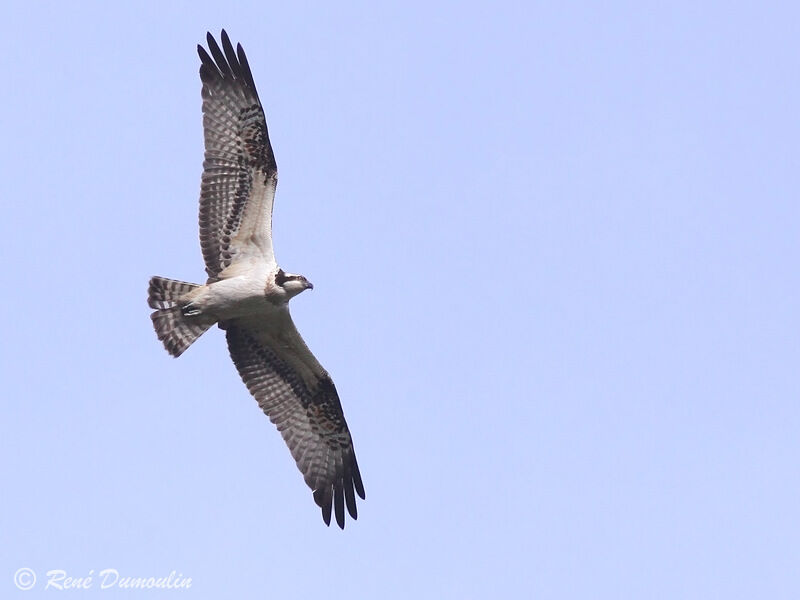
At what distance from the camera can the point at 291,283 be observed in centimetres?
1469

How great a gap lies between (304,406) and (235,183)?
282 centimetres

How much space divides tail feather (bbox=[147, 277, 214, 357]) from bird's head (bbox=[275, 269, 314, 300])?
0.97 metres

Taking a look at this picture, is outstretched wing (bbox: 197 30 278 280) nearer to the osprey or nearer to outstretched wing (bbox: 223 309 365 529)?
the osprey

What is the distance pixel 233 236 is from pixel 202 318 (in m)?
0.98

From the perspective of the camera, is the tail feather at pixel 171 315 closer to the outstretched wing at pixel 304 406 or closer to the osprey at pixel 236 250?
the osprey at pixel 236 250

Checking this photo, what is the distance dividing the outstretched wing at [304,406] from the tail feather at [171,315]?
66cm

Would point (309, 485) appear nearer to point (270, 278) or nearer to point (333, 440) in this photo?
point (333, 440)

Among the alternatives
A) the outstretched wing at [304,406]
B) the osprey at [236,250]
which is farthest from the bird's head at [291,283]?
the outstretched wing at [304,406]

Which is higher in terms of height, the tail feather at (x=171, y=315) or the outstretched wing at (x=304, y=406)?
the tail feather at (x=171, y=315)

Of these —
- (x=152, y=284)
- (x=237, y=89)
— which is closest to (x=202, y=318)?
(x=152, y=284)

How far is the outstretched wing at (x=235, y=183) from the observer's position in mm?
14891

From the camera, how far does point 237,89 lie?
1523cm

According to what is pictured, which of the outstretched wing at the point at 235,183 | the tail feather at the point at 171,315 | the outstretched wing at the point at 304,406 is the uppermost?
the outstretched wing at the point at 235,183

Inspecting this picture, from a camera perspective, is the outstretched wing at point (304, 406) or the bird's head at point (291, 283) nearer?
the bird's head at point (291, 283)
